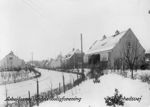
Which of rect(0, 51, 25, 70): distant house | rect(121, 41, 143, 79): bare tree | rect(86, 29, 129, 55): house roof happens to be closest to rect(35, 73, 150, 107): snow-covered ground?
rect(121, 41, 143, 79): bare tree

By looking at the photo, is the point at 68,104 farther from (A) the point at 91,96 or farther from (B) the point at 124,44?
(B) the point at 124,44

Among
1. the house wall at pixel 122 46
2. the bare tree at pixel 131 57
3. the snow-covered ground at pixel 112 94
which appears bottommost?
the snow-covered ground at pixel 112 94

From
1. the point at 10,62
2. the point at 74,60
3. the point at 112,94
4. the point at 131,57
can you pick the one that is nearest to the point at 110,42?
the point at 131,57

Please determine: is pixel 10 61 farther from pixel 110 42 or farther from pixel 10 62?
pixel 110 42

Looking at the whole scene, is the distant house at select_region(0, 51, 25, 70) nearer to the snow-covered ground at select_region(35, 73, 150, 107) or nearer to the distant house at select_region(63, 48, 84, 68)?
the distant house at select_region(63, 48, 84, 68)

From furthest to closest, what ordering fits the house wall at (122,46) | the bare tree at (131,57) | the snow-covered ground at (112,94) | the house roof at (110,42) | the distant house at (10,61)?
the distant house at (10,61), the house roof at (110,42), the house wall at (122,46), the bare tree at (131,57), the snow-covered ground at (112,94)

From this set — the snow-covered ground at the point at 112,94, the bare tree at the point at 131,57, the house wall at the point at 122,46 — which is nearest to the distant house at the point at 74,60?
the house wall at the point at 122,46

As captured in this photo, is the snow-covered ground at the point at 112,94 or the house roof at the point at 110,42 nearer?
the snow-covered ground at the point at 112,94

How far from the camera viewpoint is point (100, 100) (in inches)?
466

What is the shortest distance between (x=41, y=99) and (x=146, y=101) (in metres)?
6.66

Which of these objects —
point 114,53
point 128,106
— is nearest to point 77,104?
point 128,106

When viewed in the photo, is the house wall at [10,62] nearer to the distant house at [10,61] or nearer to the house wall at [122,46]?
the distant house at [10,61]

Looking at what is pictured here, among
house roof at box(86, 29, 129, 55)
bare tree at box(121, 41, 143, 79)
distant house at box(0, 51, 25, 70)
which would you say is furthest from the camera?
distant house at box(0, 51, 25, 70)

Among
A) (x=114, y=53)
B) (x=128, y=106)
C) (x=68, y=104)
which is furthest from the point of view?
(x=114, y=53)
